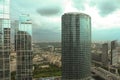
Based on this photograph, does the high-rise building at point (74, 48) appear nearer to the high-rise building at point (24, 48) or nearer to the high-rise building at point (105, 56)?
the high-rise building at point (24, 48)

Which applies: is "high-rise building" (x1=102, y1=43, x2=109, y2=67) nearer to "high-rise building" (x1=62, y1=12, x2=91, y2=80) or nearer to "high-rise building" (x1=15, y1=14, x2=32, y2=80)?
"high-rise building" (x1=62, y1=12, x2=91, y2=80)

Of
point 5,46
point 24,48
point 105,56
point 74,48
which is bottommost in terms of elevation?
point 105,56

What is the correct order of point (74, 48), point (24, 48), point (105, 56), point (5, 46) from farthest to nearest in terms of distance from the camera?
point (105, 56), point (74, 48), point (24, 48), point (5, 46)

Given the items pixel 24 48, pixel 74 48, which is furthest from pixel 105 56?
pixel 24 48

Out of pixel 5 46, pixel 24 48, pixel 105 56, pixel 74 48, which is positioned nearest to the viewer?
pixel 5 46

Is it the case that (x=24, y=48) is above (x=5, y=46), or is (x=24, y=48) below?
below

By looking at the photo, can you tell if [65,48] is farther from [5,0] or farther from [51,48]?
[51,48]

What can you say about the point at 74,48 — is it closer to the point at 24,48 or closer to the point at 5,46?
the point at 24,48

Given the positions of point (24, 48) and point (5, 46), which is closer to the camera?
point (5, 46)
